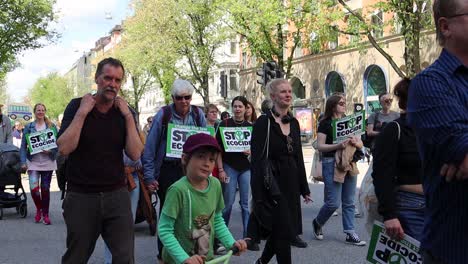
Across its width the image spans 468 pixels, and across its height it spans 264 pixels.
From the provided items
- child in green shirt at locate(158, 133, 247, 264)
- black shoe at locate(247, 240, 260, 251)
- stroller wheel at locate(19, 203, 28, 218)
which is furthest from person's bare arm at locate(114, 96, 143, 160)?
stroller wheel at locate(19, 203, 28, 218)

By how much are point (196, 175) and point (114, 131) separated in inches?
36.2

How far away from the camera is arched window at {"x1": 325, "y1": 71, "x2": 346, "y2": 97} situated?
3797cm

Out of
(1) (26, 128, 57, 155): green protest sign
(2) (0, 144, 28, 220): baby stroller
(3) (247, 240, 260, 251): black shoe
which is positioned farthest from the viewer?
(2) (0, 144, 28, 220): baby stroller

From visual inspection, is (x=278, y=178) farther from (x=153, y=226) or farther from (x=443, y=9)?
(x=443, y=9)

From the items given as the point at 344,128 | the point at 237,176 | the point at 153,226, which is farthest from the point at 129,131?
the point at 153,226

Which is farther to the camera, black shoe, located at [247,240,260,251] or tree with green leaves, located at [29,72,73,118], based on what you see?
tree with green leaves, located at [29,72,73,118]

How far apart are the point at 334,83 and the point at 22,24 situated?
18437 millimetres

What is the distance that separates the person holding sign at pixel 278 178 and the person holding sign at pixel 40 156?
17.3 feet

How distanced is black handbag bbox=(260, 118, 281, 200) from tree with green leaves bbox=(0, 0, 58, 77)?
28318 millimetres

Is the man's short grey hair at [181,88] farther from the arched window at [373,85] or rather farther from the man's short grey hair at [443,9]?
the arched window at [373,85]

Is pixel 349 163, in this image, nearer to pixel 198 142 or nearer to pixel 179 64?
pixel 198 142

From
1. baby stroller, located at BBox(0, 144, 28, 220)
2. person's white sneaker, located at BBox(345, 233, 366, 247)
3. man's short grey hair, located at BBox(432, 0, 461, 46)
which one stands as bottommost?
person's white sneaker, located at BBox(345, 233, 366, 247)

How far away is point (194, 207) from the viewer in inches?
150

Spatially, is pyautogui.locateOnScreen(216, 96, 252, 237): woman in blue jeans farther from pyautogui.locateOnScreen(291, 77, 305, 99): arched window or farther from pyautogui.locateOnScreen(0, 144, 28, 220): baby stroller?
pyautogui.locateOnScreen(291, 77, 305, 99): arched window
